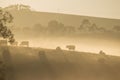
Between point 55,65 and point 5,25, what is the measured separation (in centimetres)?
57

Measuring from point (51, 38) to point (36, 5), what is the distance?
0.34 metres

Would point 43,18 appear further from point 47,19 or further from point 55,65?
point 55,65

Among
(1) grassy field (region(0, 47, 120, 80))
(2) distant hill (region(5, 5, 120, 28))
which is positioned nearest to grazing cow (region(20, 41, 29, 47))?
(1) grassy field (region(0, 47, 120, 80))

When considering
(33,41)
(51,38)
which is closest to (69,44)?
(51,38)

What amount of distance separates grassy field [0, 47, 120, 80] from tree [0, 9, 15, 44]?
11 centimetres

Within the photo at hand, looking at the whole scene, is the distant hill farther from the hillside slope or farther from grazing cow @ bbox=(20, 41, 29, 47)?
grazing cow @ bbox=(20, 41, 29, 47)

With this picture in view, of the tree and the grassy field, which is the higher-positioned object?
the tree

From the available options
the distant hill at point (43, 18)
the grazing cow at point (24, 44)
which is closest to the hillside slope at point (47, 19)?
the distant hill at point (43, 18)

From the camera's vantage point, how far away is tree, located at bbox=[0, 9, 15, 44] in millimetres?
2246

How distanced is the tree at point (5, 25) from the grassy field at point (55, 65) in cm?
11

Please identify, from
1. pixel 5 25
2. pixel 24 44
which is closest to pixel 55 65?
pixel 24 44

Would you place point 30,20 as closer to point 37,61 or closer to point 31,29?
point 31,29

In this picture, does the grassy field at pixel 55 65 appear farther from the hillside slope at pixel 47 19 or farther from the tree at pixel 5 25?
the hillside slope at pixel 47 19

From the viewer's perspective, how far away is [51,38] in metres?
2.42
